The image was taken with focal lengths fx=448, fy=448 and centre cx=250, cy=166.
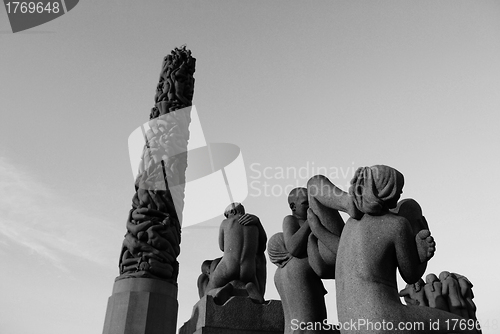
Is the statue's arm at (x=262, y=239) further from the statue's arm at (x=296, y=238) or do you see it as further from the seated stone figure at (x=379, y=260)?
the seated stone figure at (x=379, y=260)

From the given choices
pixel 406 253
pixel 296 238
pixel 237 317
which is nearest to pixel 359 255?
pixel 406 253

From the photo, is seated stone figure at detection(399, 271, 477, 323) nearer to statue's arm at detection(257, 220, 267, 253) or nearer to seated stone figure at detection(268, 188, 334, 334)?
statue's arm at detection(257, 220, 267, 253)

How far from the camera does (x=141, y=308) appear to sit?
28.9 feet

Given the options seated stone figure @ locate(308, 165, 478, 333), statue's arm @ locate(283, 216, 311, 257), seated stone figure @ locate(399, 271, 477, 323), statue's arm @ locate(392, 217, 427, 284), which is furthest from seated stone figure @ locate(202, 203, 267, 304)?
statue's arm @ locate(392, 217, 427, 284)

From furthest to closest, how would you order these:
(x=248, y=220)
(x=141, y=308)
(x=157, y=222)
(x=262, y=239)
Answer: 1. (x=157, y=222)
2. (x=141, y=308)
3. (x=262, y=239)
4. (x=248, y=220)

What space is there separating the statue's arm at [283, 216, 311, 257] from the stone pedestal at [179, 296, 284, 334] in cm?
181

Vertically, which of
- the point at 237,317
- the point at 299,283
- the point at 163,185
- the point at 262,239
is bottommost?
the point at 299,283

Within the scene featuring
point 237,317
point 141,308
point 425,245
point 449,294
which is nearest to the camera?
point 425,245

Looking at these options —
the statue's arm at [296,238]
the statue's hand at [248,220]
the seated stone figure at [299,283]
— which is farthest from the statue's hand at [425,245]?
the statue's hand at [248,220]

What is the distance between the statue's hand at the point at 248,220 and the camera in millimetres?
7082

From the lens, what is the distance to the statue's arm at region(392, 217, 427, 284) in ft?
10.6

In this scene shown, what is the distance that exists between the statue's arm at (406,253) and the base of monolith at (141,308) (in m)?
6.72

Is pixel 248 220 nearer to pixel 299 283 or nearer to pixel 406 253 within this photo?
pixel 299 283

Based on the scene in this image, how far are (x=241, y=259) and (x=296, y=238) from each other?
8.61ft
